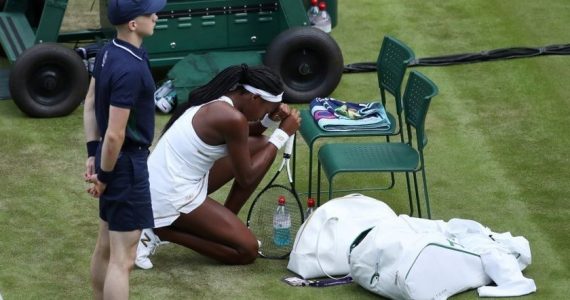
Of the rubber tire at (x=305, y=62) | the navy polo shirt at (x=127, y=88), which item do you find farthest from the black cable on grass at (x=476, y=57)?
the navy polo shirt at (x=127, y=88)

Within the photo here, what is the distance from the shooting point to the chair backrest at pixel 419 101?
23.9 feet

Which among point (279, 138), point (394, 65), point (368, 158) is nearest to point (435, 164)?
point (394, 65)

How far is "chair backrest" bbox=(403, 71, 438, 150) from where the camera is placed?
727cm

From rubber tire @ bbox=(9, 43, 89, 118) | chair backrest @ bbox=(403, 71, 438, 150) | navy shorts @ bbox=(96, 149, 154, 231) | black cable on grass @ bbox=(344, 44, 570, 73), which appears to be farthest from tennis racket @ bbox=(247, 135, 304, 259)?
black cable on grass @ bbox=(344, 44, 570, 73)

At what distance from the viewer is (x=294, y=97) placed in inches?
382

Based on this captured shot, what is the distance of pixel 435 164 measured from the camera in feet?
28.4

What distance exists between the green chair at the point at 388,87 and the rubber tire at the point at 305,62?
4.46 feet

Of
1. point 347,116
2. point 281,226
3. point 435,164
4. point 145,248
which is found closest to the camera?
point 145,248

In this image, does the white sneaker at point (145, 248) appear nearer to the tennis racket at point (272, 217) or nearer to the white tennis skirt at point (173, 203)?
the white tennis skirt at point (173, 203)

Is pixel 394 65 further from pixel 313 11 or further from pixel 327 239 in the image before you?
pixel 313 11

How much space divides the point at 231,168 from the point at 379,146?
938 millimetres

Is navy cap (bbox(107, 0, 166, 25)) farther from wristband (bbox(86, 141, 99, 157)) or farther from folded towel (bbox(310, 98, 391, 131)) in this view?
folded towel (bbox(310, 98, 391, 131))

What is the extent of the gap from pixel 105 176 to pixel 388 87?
3.03 metres

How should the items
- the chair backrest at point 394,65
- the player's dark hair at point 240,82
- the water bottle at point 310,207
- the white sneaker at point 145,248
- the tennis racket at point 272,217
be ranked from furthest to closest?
the chair backrest at point 394,65, the water bottle at point 310,207, the tennis racket at point 272,217, the white sneaker at point 145,248, the player's dark hair at point 240,82
